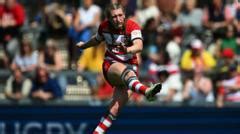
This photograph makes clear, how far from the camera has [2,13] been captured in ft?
59.6

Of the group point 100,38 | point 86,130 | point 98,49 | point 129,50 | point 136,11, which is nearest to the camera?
point 129,50

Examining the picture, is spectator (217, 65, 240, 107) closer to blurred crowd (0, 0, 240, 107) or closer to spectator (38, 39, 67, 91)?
blurred crowd (0, 0, 240, 107)

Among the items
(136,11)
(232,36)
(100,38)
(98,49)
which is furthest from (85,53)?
(100,38)

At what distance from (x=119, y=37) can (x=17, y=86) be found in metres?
4.76

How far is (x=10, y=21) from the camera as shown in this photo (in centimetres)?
1817

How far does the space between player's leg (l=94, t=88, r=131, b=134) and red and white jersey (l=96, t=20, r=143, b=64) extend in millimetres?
512

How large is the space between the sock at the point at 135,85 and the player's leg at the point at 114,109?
479 mm

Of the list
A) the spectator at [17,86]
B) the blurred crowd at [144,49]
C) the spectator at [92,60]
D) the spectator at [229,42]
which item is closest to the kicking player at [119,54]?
the blurred crowd at [144,49]

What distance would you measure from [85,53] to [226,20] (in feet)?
10.1

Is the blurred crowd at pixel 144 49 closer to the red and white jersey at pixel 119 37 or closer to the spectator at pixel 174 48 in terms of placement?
the spectator at pixel 174 48

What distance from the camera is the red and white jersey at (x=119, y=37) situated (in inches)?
500

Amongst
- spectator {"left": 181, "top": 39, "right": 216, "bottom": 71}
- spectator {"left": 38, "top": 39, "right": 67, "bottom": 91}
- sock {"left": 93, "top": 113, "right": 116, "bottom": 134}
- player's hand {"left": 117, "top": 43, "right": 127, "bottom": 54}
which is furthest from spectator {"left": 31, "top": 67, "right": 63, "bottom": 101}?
player's hand {"left": 117, "top": 43, "right": 127, "bottom": 54}

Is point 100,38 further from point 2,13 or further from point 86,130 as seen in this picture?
point 2,13

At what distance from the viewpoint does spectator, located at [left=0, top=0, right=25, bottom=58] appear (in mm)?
18078
